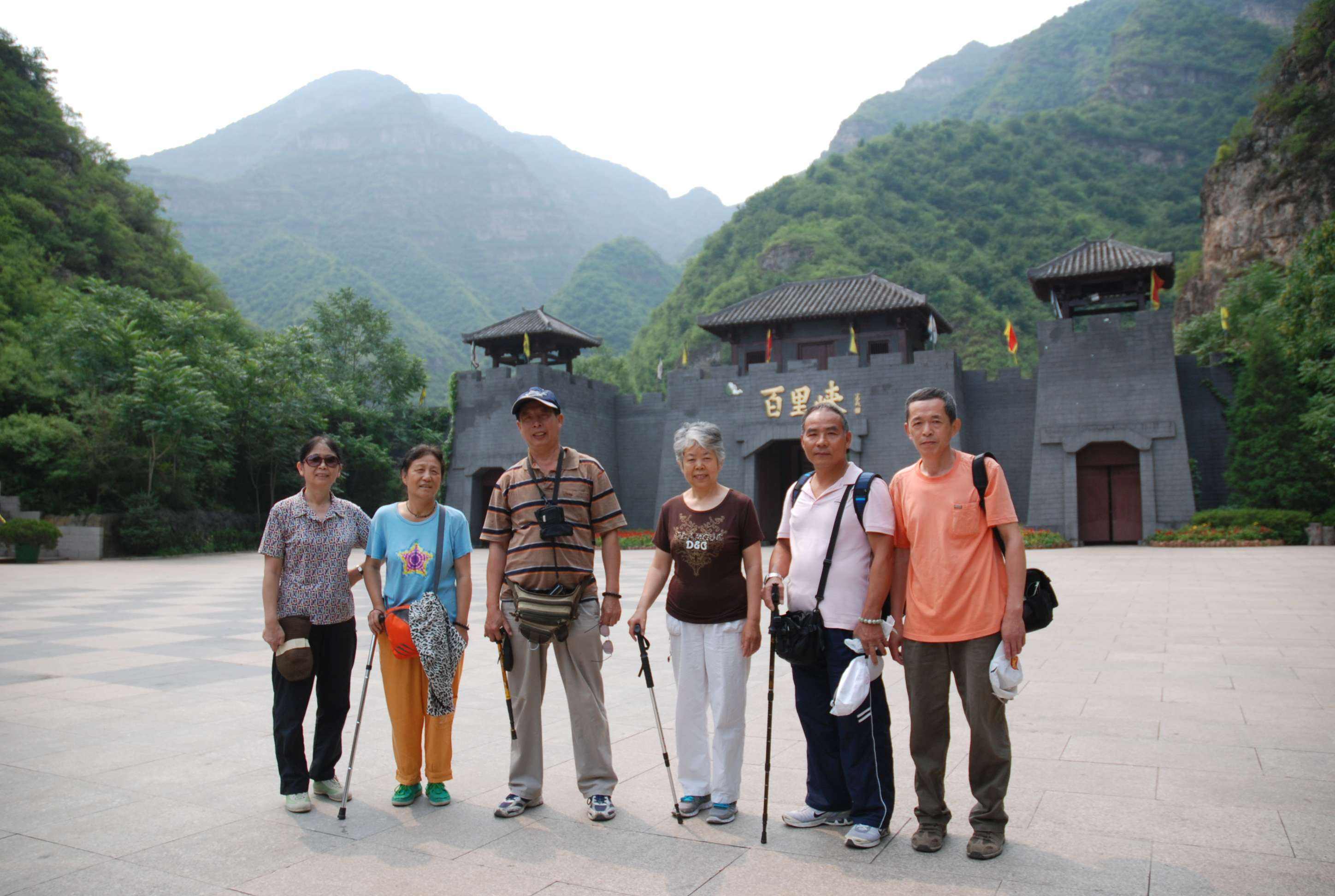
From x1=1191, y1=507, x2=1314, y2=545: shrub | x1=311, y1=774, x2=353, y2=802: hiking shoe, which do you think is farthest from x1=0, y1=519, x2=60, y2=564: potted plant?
x1=1191, y1=507, x2=1314, y2=545: shrub

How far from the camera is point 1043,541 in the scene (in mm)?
16828

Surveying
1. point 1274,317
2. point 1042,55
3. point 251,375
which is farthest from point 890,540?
point 1042,55

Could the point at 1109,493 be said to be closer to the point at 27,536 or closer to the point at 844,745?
the point at 844,745

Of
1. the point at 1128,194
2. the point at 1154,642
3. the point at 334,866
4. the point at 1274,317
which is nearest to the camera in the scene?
the point at 334,866

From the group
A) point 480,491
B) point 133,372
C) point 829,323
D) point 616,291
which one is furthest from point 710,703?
point 616,291

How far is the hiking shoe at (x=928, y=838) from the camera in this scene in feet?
8.46

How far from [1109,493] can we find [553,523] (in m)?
17.1

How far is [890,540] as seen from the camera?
2.75 metres

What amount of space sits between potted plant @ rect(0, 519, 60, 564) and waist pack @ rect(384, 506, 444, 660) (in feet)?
52.8

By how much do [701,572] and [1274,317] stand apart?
1932 cm

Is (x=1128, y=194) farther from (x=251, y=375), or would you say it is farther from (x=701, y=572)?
(x=701, y=572)

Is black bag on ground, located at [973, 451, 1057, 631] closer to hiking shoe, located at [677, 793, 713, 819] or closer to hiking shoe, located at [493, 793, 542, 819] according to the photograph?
hiking shoe, located at [677, 793, 713, 819]

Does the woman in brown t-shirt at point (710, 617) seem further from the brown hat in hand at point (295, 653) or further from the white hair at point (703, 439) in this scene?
the brown hat in hand at point (295, 653)

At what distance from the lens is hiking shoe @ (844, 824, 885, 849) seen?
2.62 m
